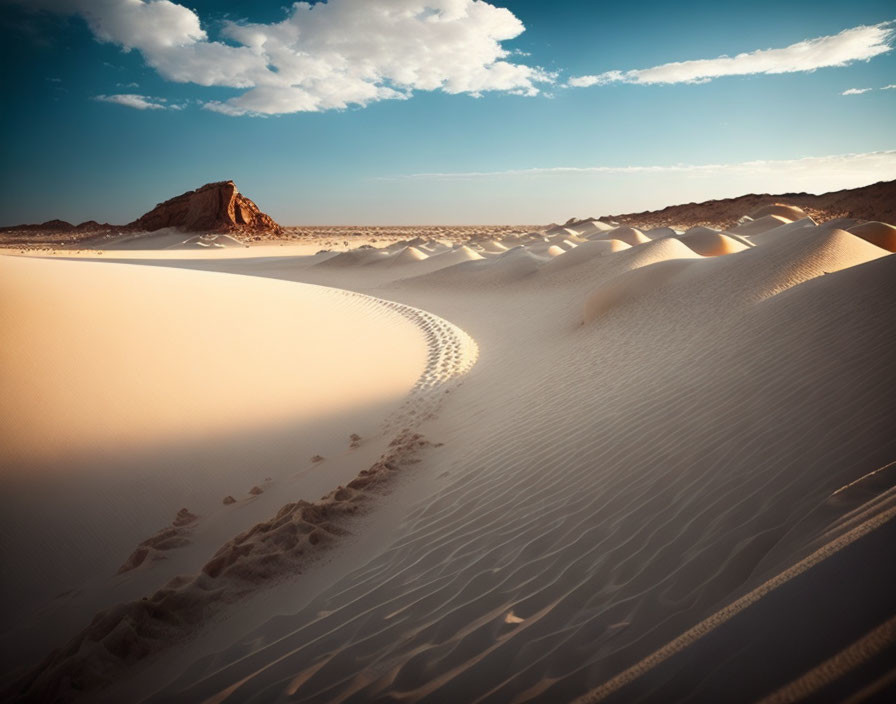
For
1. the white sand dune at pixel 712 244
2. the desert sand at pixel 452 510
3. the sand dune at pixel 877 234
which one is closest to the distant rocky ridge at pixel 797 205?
the white sand dune at pixel 712 244

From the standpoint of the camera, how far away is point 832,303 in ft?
18.9

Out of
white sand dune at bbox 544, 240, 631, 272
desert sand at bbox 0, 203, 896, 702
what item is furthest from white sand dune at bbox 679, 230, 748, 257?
desert sand at bbox 0, 203, 896, 702

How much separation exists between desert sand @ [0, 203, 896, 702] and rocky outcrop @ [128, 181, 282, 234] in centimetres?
4401

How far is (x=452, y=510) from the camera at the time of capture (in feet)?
12.8

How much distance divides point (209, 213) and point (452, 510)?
53.4m

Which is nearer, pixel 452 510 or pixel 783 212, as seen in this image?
pixel 452 510

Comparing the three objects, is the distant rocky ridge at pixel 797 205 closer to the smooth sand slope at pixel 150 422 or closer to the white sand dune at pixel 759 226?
the white sand dune at pixel 759 226

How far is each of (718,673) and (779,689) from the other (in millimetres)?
183

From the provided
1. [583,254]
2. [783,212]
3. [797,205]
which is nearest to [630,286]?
[583,254]

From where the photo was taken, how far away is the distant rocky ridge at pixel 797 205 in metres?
37.1

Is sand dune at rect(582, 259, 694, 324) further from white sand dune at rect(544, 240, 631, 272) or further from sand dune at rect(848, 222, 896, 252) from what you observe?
sand dune at rect(848, 222, 896, 252)

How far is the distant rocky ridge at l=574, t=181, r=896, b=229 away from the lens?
37.1 meters

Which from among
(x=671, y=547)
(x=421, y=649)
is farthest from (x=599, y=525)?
(x=421, y=649)

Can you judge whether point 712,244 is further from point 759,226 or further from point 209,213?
point 209,213
